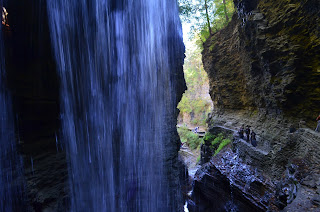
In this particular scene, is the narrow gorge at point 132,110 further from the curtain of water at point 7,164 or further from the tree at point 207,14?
the tree at point 207,14

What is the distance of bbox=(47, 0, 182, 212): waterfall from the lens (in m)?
6.66

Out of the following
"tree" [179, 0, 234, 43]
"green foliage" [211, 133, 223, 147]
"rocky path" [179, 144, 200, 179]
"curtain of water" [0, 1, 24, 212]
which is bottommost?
"rocky path" [179, 144, 200, 179]

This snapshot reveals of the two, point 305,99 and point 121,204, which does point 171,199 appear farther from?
point 305,99

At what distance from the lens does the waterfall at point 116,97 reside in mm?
6660

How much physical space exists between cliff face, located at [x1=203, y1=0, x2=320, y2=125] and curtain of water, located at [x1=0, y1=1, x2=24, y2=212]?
12.4 meters

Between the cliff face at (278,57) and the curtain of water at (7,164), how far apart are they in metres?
12.4

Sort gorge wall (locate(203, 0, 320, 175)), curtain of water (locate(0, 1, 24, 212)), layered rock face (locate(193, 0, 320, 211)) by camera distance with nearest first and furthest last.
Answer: curtain of water (locate(0, 1, 24, 212)), layered rock face (locate(193, 0, 320, 211)), gorge wall (locate(203, 0, 320, 175))

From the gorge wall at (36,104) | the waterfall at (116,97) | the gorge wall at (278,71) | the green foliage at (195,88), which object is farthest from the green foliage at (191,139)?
the gorge wall at (36,104)

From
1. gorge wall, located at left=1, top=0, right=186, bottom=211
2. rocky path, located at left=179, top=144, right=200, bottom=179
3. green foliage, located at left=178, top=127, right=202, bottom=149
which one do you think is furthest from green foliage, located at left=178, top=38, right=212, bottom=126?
gorge wall, located at left=1, top=0, right=186, bottom=211

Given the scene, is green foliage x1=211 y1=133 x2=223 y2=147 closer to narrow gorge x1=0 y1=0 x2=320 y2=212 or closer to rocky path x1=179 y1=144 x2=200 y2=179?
narrow gorge x1=0 y1=0 x2=320 y2=212

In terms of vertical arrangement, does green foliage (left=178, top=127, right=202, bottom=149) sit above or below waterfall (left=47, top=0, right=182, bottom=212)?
below

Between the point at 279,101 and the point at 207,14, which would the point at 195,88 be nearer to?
the point at 207,14

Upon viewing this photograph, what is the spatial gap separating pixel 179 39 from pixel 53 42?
277 inches

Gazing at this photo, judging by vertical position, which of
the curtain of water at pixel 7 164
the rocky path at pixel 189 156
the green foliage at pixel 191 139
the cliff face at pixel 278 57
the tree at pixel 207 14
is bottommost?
the rocky path at pixel 189 156
